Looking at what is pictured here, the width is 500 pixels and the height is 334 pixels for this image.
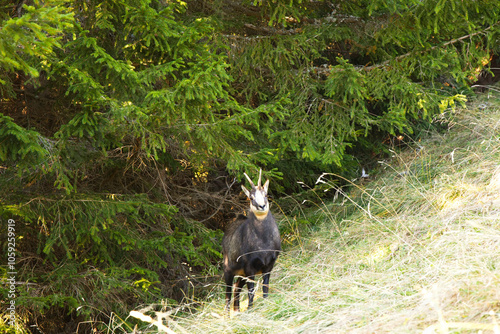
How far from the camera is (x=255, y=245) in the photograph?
5.29 m

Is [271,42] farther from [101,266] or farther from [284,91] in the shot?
[101,266]

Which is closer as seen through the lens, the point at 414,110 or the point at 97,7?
the point at 97,7

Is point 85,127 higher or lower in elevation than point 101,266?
higher

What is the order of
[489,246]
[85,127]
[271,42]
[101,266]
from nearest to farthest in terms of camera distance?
[489,246] → [85,127] → [101,266] → [271,42]

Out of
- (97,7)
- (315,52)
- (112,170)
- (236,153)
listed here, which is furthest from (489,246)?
(112,170)

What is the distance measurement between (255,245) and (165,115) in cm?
166

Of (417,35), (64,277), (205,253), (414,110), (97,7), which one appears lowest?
(205,253)

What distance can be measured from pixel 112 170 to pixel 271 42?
3.09 meters

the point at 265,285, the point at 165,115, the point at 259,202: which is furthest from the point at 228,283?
the point at 165,115

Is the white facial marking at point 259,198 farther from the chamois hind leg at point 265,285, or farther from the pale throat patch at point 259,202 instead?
the chamois hind leg at point 265,285

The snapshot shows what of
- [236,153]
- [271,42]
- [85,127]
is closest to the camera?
[85,127]

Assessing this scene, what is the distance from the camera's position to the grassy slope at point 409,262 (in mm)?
3324

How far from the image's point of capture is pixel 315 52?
7289 mm

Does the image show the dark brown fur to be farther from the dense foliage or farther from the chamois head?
the dense foliage
